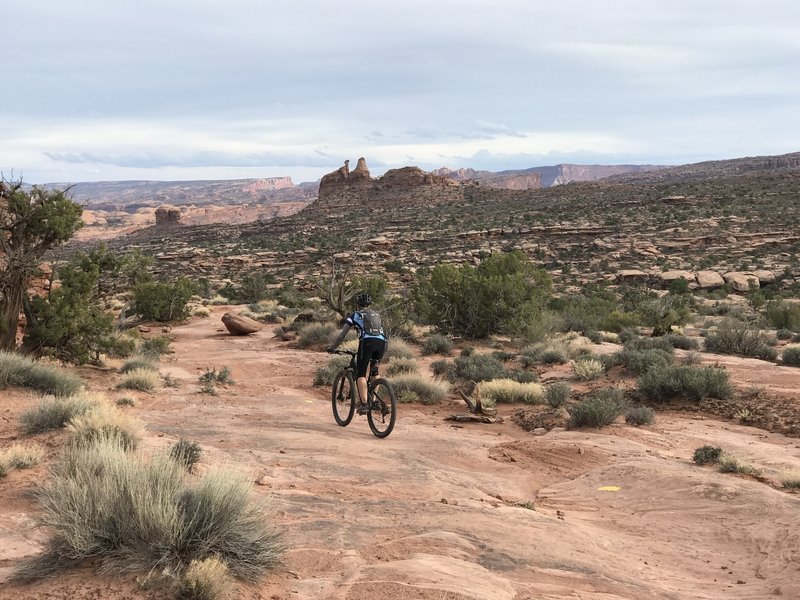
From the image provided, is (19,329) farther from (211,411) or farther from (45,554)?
(45,554)

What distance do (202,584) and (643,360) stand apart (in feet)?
35.8

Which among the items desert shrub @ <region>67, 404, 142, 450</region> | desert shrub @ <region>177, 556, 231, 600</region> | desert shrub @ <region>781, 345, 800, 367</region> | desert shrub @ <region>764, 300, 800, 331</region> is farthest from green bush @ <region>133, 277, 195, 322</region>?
desert shrub @ <region>764, 300, 800, 331</region>

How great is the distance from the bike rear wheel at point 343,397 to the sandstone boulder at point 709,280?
29.3 metres

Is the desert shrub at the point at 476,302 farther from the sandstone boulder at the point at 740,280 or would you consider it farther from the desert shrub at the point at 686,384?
the sandstone boulder at the point at 740,280

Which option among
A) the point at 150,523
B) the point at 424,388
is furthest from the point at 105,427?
the point at 424,388

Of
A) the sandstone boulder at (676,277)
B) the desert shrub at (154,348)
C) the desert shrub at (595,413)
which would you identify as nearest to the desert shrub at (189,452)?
the desert shrub at (595,413)

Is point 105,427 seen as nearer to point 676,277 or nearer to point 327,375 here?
point 327,375

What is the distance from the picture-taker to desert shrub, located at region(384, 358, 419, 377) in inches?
527

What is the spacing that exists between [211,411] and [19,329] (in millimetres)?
5472

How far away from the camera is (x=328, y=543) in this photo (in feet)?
14.1

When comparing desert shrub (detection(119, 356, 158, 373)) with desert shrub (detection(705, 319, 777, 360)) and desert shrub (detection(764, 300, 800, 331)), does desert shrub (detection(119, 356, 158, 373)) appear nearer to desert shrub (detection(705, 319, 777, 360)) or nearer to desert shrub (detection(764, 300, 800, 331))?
desert shrub (detection(705, 319, 777, 360))

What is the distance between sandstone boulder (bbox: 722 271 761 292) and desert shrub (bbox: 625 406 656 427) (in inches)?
1057

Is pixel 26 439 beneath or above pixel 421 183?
beneath

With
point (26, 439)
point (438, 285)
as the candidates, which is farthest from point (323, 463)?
point (438, 285)
